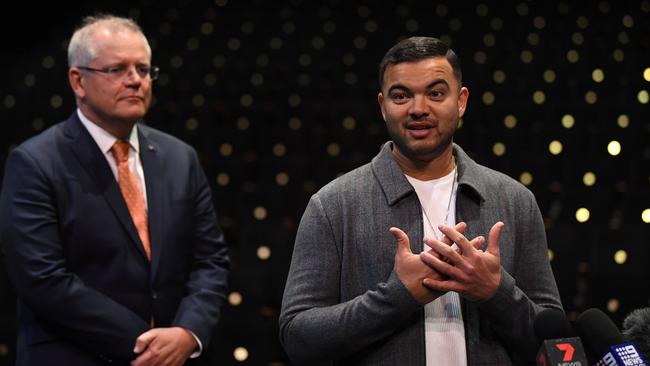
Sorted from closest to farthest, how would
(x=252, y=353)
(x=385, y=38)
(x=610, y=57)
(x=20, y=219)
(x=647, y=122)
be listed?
(x=20, y=219), (x=252, y=353), (x=647, y=122), (x=610, y=57), (x=385, y=38)

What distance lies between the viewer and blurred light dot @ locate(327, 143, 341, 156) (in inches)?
124

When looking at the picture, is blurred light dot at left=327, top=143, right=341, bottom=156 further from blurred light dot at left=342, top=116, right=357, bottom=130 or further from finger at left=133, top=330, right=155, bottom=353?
finger at left=133, top=330, right=155, bottom=353

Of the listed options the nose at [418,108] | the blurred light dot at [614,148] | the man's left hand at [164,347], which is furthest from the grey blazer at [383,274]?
the blurred light dot at [614,148]

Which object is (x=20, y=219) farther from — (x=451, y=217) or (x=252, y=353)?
(x=252, y=353)

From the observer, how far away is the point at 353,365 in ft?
4.08

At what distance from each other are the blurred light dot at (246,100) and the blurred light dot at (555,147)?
126 cm

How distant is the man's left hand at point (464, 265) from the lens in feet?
3.63

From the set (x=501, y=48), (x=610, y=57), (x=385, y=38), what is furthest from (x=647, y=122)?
(x=385, y=38)

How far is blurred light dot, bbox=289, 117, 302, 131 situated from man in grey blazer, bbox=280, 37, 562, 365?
6.25ft

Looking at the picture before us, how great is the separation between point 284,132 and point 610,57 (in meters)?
1.39

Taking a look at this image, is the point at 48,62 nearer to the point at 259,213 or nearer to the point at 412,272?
the point at 259,213

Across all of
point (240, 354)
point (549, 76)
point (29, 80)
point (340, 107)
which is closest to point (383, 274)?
point (240, 354)

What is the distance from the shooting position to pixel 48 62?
3.54m

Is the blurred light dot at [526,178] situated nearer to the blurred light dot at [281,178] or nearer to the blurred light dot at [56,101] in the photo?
the blurred light dot at [281,178]
